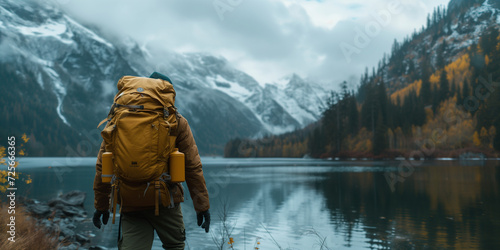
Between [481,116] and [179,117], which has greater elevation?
[481,116]

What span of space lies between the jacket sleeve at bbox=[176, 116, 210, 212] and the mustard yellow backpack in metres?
0.20

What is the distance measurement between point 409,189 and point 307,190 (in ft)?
28.5

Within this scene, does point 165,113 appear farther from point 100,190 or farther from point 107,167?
point 100,190

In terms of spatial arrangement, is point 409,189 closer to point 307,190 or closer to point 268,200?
point 307,190

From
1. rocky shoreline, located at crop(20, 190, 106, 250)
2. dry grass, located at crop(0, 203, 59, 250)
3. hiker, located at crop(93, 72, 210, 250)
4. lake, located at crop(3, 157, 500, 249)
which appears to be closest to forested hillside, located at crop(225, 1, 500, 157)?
lake, located at crop(3, 157, 500, 249)

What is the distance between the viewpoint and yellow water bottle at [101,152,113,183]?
14.0ft

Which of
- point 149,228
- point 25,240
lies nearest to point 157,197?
point 149,228

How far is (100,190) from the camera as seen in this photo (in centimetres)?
481

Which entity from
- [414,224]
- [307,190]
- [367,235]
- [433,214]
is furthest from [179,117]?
[307,190]

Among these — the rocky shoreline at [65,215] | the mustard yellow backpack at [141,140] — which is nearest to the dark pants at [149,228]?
the mustard yellow backpack at [141,140]

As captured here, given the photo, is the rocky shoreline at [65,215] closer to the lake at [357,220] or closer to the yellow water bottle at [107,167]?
the lake at [357,220]

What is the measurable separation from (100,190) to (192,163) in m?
1.28

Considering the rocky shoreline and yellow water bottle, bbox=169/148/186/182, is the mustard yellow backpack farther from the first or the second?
the rocky shoreline

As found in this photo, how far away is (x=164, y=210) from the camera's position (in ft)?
15.2
